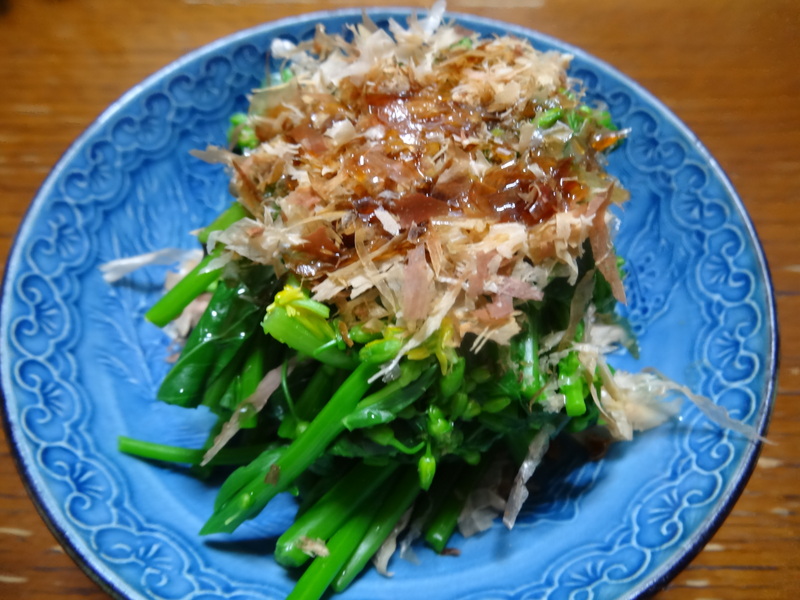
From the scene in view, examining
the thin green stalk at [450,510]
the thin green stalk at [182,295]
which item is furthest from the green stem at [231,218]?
the thin green stalk at [450,510]

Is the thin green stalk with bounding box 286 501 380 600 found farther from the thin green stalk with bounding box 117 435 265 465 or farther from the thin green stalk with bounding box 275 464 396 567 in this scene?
the thin green stalk with bounding box 117 435 265 465

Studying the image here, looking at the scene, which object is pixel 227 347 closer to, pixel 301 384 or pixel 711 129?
pixel 301 384

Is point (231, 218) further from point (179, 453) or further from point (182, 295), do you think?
point (179, 453)

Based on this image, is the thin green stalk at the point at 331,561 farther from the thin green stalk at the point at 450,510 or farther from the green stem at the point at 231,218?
the green stem at the point at 231,218

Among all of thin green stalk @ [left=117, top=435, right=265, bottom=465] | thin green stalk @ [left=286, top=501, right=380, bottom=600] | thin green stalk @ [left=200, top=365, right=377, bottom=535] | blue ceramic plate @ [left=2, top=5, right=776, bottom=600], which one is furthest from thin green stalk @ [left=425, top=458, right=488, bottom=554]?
thin green stalk @ [left=117, top=435, right=265, bottom=465]

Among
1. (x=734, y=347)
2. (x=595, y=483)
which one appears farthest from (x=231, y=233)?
(x=734, y=347)

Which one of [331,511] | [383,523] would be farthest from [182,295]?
[383,523]

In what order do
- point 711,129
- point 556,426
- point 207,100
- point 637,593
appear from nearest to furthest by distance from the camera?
1. point 637,593
2. point 556,426
3. point 207,100
4. point 711,129

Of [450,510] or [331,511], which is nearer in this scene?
[331,511]

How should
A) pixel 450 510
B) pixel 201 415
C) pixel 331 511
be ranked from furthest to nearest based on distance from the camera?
pixel 201 415, pixel 450 510, pixel 331 511
